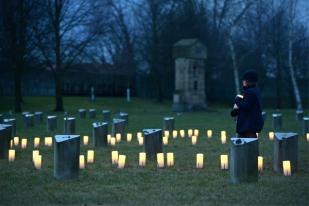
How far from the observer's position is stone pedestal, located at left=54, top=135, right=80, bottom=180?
10.1 m

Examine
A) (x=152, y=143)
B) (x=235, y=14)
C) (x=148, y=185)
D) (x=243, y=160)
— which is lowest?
(x=148, y=185)

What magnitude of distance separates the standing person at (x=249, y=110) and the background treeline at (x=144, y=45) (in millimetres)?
26927

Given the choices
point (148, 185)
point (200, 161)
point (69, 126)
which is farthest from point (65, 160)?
point (69, 126)

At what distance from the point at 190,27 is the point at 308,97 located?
13.0m

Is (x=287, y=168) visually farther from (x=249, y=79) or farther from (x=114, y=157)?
(x=114, y=157)

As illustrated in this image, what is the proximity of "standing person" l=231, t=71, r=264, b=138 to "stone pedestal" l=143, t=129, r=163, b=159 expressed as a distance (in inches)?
94.3

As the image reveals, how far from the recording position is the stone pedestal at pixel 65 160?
33.3 feet

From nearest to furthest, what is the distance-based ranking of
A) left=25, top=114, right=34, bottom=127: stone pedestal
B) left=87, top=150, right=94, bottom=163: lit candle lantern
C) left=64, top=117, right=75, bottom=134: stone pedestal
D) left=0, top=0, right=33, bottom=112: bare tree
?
left=87, top=150, right=94, bottom=163: lit candle lantern
left=64, top=117, right=75, bottom=134: stone pedestal
left=25, top=114, right=34, bottom=127: stone pedestal
left=0, top=0, right=33, bottom=112: bare tree

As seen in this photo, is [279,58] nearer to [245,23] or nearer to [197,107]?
[245,23]

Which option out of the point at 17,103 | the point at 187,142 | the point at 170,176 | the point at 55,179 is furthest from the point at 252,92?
the point at 17,103

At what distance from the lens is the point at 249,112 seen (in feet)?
37.2

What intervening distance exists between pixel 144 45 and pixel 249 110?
3952 cm

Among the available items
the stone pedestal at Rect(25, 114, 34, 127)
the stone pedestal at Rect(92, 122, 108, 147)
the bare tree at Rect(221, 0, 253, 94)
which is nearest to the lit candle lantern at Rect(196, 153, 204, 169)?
the stone pedestal at Rect(92, 122, 108, 147)

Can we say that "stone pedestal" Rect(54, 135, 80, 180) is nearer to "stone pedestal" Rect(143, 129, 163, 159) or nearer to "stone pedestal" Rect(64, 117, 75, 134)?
"stone pedestal" Rect(143, 129, 163, 159)
